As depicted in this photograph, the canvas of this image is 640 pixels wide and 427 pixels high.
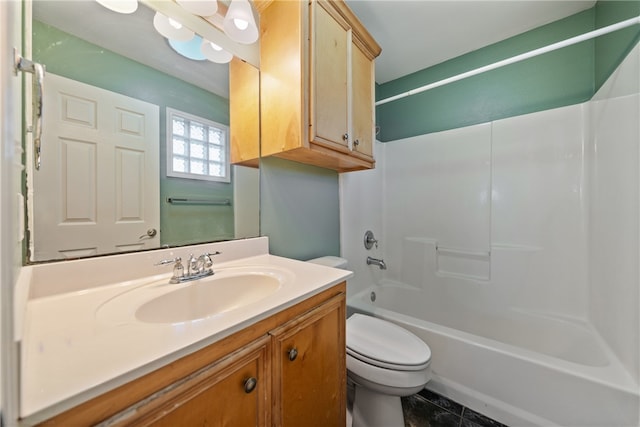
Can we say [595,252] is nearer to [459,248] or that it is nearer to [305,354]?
[459,248]

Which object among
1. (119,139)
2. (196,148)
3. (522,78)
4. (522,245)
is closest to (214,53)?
(196,148)

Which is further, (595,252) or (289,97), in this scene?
(595,252)

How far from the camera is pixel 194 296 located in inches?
29.3

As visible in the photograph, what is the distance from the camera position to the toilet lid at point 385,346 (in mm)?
961

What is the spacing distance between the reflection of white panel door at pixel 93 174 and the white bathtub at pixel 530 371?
126 cm

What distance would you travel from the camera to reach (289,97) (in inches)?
40.0

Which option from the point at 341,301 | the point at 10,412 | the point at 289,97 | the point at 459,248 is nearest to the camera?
the point at 10,412

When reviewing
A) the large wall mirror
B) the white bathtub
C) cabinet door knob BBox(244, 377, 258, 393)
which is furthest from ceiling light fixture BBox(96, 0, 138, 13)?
the white bathtub

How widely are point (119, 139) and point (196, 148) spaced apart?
255mm

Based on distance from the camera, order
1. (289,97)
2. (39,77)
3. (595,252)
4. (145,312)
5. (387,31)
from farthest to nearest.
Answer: (387,31), (595,252), (289,97), (145,312), (39,77)

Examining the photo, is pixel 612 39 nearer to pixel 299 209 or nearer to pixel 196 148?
pixel 299 209

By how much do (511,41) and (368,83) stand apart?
123cm

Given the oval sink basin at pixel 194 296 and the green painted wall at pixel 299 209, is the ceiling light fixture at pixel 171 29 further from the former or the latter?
the oval sink basin at pixel 194 296

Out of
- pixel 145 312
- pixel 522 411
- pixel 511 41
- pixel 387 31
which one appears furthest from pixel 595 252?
pixel 145 312
